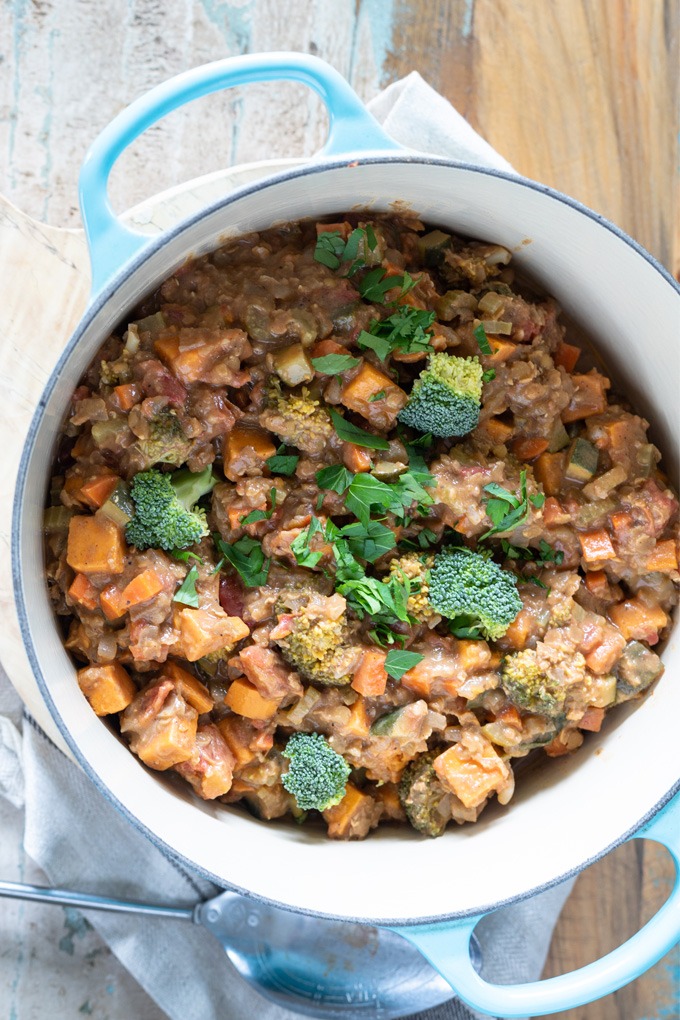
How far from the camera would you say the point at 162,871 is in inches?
139

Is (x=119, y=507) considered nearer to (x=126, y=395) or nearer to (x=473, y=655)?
(x=126, y=395)

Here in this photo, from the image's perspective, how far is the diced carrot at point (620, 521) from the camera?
3.17 m

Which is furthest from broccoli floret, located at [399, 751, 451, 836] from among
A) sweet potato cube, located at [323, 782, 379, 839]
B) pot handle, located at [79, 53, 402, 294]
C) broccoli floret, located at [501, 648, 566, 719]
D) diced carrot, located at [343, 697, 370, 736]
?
pot handle, located at [79, 53, 402, 294]

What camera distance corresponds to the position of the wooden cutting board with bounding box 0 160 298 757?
3170 mm

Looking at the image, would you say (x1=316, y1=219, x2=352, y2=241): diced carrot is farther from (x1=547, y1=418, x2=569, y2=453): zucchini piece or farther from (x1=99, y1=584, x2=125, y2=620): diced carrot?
(x1=99, y1=584, x2=125, y2=620): diced carrot

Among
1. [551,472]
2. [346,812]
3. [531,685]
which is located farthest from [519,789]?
[551,472]

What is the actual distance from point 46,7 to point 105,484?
198 cm

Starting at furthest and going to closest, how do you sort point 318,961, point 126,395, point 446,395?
point 318,961 → point 446,395 → point 126,395

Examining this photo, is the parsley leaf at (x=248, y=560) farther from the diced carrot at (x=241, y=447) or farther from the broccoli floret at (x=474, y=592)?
the broccoli floret at (x=474, y=592)

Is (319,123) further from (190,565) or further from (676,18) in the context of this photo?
(190,565)

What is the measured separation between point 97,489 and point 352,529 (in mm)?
807

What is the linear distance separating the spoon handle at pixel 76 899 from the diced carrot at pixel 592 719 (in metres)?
1.66

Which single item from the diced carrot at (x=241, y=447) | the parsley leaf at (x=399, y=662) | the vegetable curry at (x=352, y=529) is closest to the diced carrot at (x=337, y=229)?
the vegetable curry at (x=352, y=529)

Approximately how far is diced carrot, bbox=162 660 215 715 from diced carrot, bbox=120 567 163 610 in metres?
0.29
